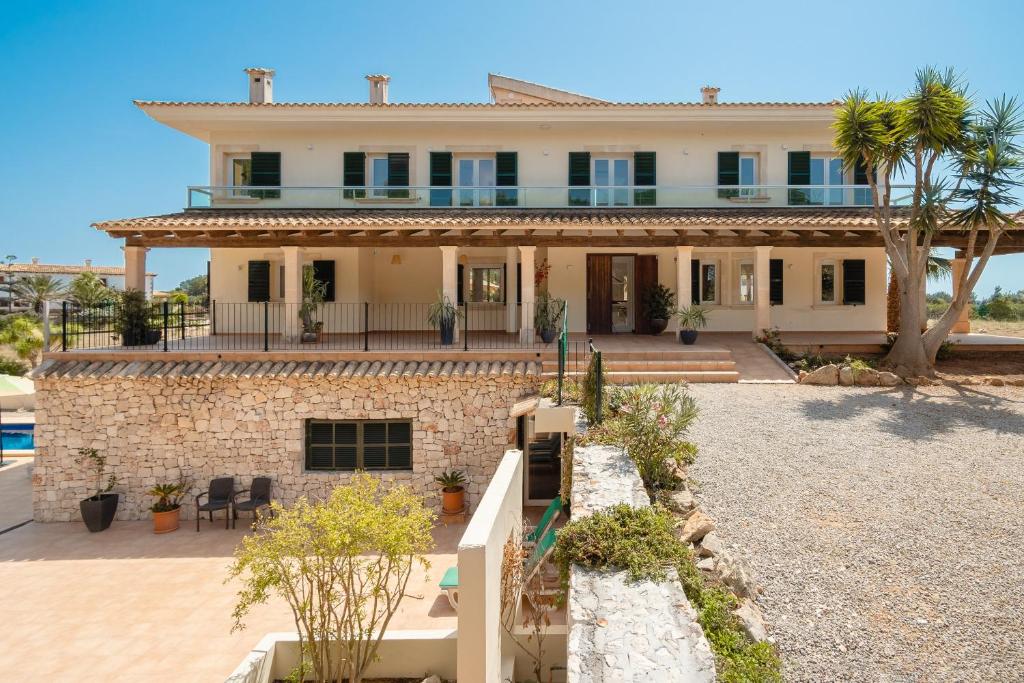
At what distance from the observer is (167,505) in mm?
12203

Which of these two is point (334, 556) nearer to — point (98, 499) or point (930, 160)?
point (98, 499)

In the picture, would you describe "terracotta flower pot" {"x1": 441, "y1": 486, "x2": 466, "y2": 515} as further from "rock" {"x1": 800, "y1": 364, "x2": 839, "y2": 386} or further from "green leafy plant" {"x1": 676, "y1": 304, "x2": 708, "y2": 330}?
"rock" {"x1": 800, "y1": 364, "x2": 839, "y2": 386}

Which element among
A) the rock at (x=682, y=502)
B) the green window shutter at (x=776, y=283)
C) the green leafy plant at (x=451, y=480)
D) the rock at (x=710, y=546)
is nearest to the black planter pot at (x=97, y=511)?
the green leafy plant at (x=451, y=480)

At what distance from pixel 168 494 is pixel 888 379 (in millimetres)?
15828

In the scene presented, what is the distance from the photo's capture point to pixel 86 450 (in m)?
12.4

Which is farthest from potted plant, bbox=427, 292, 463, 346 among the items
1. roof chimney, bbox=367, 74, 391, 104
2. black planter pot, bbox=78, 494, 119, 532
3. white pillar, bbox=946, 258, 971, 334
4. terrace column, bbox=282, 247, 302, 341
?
white pillar, bbox=946, 258, 971, 334

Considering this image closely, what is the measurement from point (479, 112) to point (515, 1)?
2.98 meters

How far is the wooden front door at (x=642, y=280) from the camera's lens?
17781 mm

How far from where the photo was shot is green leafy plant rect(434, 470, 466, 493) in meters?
12.2

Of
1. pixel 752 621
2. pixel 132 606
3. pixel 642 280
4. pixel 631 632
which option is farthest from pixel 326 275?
pixel 752 621

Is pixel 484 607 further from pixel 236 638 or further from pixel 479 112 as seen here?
pixel 479 112

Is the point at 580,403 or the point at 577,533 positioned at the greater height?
the point at 580,403

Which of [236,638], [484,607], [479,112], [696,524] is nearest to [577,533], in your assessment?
[484,607]

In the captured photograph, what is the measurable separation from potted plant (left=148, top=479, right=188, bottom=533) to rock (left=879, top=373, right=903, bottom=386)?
50.7 feet
